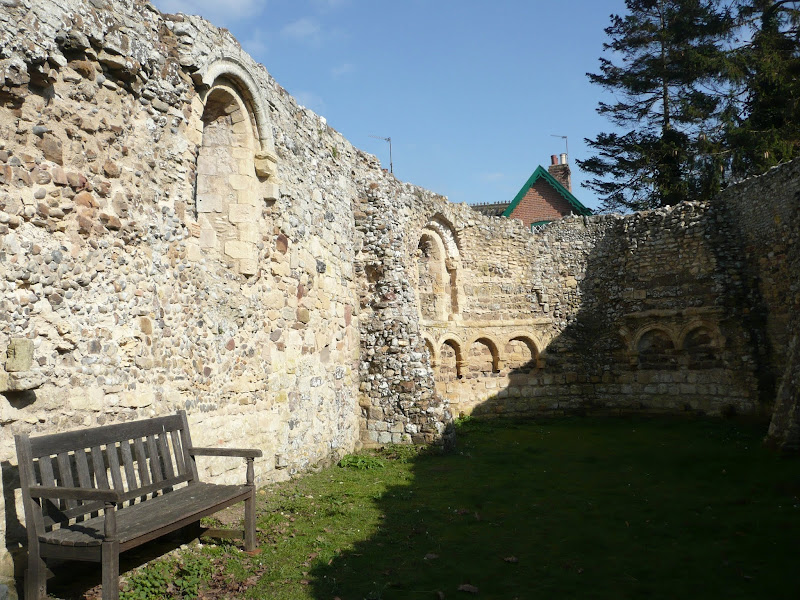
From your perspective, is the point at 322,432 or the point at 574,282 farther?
the point at 574,282

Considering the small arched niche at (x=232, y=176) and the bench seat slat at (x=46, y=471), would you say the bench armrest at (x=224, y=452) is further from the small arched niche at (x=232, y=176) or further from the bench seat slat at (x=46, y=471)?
the small arched niche at (x=232, y=176)

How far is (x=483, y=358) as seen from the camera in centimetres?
1395

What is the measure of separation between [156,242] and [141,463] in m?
1.85

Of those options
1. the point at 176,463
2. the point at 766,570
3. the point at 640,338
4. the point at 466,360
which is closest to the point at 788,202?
the point at 640,338

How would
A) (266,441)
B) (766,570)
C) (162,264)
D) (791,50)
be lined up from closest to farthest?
(766,570)
(162,264)
(266,441)
(791,50)

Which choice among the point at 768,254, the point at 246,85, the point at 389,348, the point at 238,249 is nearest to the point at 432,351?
the point at 389,348

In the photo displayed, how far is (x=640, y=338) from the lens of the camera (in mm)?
13703

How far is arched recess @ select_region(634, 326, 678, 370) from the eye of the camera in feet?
43.9

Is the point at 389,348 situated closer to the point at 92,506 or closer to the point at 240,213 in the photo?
the point at 240,213

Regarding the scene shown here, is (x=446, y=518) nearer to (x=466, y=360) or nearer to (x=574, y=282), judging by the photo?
(x=466, y=360)

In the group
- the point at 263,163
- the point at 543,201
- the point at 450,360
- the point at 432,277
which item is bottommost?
the point at 450,360

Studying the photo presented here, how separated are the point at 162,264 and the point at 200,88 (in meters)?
1.80

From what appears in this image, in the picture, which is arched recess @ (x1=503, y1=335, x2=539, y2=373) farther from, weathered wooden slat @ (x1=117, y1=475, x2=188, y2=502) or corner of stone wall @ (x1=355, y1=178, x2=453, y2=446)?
weathered wooden slat @ (x1=117, y1=475, x2=188, y2=502)

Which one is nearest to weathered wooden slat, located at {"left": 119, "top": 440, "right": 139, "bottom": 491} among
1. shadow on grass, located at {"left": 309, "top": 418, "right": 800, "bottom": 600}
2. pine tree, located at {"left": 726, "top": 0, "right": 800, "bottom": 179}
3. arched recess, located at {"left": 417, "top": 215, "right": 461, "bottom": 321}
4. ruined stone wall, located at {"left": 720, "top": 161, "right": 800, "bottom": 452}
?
shadow on grass, located at {"left": 309, "top": 418, "right": 800, "bottom": 600}
